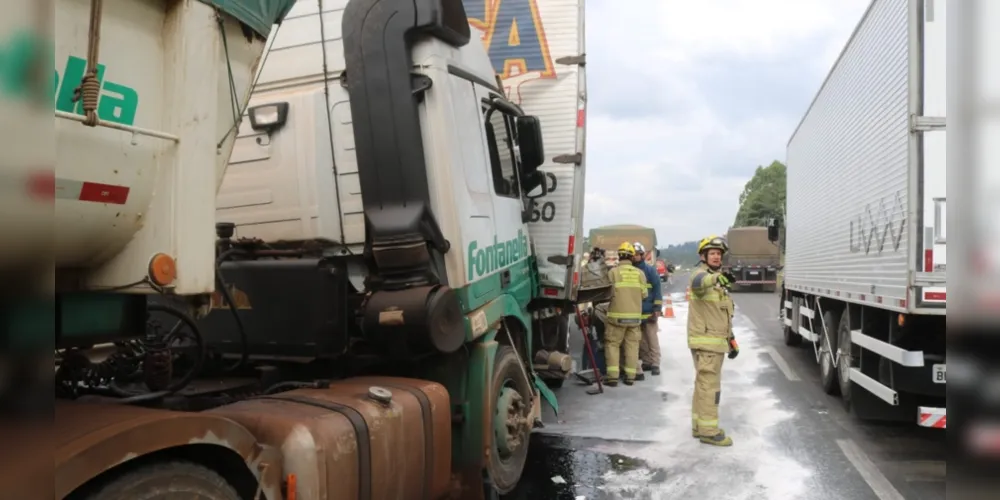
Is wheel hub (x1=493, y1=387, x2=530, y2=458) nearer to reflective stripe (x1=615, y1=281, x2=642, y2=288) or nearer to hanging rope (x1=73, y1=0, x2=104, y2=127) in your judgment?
hanging rope (x1=73, y1=0, x2=104, y2=127)

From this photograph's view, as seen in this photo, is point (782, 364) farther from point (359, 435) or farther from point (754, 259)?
point (754, 259)

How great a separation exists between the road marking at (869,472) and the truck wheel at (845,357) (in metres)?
0.91

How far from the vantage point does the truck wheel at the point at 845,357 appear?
21.4 feet

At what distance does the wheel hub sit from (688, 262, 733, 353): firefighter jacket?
7.19 feet

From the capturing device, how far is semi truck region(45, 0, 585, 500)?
5.92ft

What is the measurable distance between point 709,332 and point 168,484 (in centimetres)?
491

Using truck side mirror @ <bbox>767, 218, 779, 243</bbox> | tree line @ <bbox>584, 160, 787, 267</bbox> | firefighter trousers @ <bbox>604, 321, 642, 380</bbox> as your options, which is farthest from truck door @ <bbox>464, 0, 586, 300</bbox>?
tree line @ <bbox>584, 160, 787, 267</bbox>

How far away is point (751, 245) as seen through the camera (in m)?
26.7

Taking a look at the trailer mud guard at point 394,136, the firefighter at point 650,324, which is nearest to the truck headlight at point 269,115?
the trailer mud guard at point 394,136

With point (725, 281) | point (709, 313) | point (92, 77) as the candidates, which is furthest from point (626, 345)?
point (92, 77)

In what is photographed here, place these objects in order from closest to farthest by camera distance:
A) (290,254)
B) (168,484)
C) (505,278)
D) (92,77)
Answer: (92,77)
(168,484)
(290,254)
(505,278)

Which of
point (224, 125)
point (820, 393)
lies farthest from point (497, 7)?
point (820, 393)

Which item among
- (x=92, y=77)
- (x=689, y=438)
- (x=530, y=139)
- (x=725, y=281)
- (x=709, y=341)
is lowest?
(x=689, y=438)

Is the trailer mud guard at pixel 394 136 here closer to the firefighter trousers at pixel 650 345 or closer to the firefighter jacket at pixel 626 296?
the firefighter jacket at pixel 626 296
